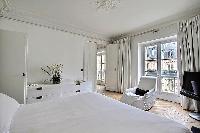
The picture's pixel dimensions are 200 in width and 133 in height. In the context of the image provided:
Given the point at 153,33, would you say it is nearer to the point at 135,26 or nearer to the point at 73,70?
the point at 135,26

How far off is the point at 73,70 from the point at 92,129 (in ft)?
12.7

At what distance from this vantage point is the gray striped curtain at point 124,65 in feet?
18.4

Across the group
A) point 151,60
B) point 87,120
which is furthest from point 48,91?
point 151,60

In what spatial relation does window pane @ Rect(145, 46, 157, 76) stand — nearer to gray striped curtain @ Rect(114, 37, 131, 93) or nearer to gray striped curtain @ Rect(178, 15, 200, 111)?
gray striped curtain @ Rect(114, 37, 131, 93)

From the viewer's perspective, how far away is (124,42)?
5770 millimetres

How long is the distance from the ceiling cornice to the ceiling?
7 cm

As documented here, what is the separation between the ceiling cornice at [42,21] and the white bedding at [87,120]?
10.1 feet

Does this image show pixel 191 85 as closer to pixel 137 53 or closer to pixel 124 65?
pixel 137 53

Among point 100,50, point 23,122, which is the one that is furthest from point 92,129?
point 100,50

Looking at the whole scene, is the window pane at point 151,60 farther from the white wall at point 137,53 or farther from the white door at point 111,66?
the white door at point 111,66

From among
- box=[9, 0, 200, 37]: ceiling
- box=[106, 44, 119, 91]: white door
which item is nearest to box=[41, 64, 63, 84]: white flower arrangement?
box=[9, 0, 200, 37]: ceiling

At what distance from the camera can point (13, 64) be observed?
103 inches

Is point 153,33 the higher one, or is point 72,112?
point 153,33

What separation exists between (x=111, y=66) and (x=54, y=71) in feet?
9.77
